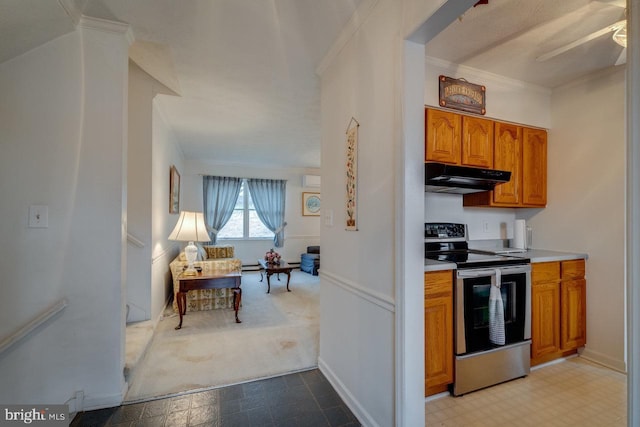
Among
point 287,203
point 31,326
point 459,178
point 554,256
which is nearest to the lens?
point 31,326

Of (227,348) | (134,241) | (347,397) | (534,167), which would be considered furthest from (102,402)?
(534,167)

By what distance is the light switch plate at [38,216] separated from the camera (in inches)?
66.5

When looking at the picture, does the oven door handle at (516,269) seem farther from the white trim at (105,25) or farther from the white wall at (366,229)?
the white trim at (105,25)

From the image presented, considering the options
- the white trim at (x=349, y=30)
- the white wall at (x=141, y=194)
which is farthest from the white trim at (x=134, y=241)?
the white trim at (x=349, y=30)

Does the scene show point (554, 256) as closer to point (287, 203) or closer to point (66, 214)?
point (66, 214)

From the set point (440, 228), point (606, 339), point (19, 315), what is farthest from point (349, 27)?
point (606, 339)

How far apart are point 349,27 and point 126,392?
9.62ft

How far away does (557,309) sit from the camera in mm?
2398

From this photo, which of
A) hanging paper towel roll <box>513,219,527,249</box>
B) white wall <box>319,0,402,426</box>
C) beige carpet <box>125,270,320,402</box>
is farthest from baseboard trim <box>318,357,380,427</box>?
hanging paper towel roll <box>513,219,527,249</box>

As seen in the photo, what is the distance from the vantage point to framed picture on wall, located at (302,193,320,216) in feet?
23.9

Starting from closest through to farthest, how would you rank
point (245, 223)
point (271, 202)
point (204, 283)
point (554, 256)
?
point (554, 256) → point (204, 283) → point (245, 223) → point (271, 202)

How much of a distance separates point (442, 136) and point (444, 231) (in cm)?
87

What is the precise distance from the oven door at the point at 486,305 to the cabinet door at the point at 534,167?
932 millimetres

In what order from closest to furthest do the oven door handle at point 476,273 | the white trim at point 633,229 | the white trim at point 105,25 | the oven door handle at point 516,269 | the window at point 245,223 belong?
the white trim at point 633,229
the white trim at point 105,25
the oven door handle at point 476,273
the oven door handle at point 516,269
the window at point 245,223
